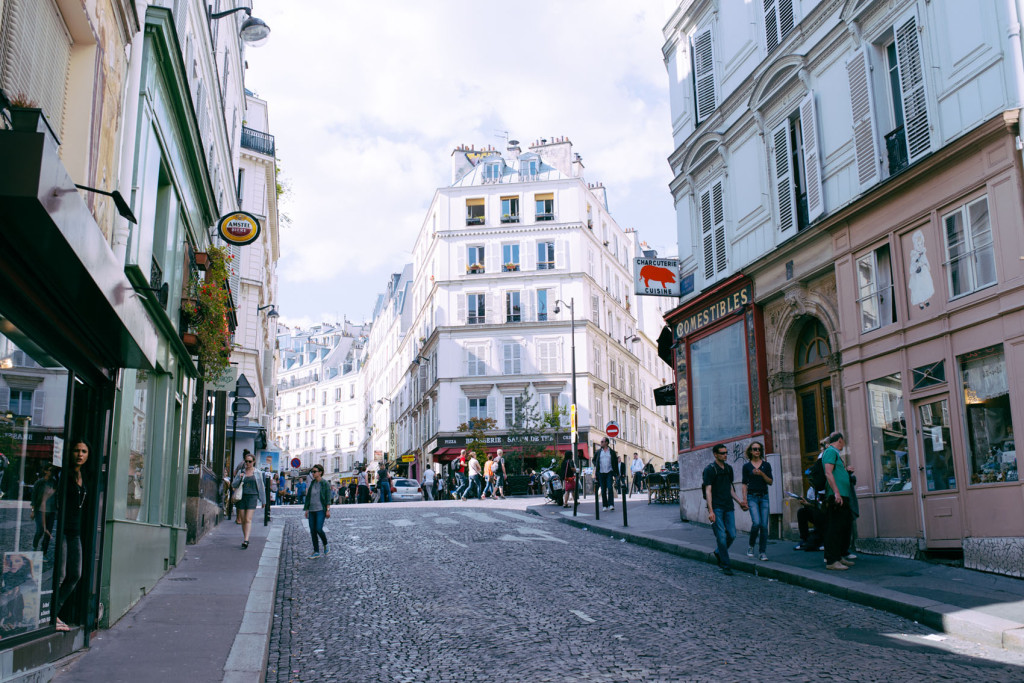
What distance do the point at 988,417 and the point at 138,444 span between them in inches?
382

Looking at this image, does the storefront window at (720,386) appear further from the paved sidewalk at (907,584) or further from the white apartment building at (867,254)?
the paved sidewalk at (907,584)

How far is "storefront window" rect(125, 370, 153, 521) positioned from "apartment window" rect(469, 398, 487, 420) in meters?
42.1

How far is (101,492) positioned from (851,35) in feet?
40.1

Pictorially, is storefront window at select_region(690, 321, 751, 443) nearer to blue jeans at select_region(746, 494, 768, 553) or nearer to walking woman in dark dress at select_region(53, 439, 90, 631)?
blue jeans at select_region(746, 494, 768, 553)

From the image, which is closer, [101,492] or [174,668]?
[174,668]

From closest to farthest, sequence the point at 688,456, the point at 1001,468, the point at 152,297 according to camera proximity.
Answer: the point at 152,297
the point at 1001,468
the point at 688,456

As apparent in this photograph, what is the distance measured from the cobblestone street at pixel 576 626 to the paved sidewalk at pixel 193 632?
0.28m

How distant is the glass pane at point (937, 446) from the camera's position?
1190cm

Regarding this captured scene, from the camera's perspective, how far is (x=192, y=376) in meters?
14.5

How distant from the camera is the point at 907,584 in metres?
10.3

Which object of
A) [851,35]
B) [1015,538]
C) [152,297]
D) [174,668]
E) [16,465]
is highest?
[851,35]

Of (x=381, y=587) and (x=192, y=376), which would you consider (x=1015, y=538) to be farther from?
(x=192, y=376)

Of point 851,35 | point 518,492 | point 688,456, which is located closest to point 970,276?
point 851,35

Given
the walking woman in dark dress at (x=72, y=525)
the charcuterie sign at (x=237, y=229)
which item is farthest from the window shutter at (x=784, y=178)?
the walking woman in dark dress at (x=72, y=525)
